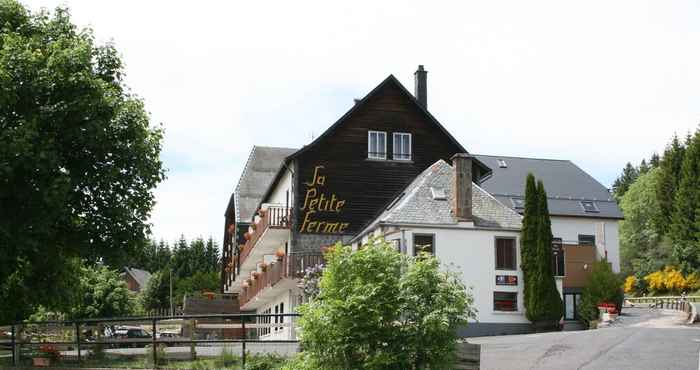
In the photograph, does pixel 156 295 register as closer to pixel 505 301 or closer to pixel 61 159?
pixel 505 301

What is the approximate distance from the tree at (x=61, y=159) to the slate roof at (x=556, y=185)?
30745 millimetres

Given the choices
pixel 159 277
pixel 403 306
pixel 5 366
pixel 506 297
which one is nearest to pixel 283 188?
pixel 506 297

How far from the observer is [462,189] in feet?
120

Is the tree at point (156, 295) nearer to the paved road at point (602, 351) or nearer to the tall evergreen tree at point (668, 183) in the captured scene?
the tall evergreen tree at point (668, 183)

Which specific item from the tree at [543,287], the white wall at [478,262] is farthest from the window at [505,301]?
the tree at [543,287]

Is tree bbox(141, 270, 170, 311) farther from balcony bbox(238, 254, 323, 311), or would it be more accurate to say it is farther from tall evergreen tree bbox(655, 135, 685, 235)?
tall evergreen tree bbox(655, 135, 685, 235)

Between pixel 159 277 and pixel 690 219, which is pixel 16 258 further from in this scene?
pixel 159 277

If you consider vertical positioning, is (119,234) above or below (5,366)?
above

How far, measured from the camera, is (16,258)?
27.3 meters

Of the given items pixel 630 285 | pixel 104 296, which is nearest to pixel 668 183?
pixel 630 285

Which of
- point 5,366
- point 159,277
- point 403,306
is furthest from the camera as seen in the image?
point 159,277

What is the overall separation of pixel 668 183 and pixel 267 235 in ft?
162

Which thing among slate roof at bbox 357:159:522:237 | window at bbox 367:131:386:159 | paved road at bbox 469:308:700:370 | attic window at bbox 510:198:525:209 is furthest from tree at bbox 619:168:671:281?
paved road at bbox 469:308:700:370

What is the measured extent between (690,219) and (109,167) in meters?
57.0
